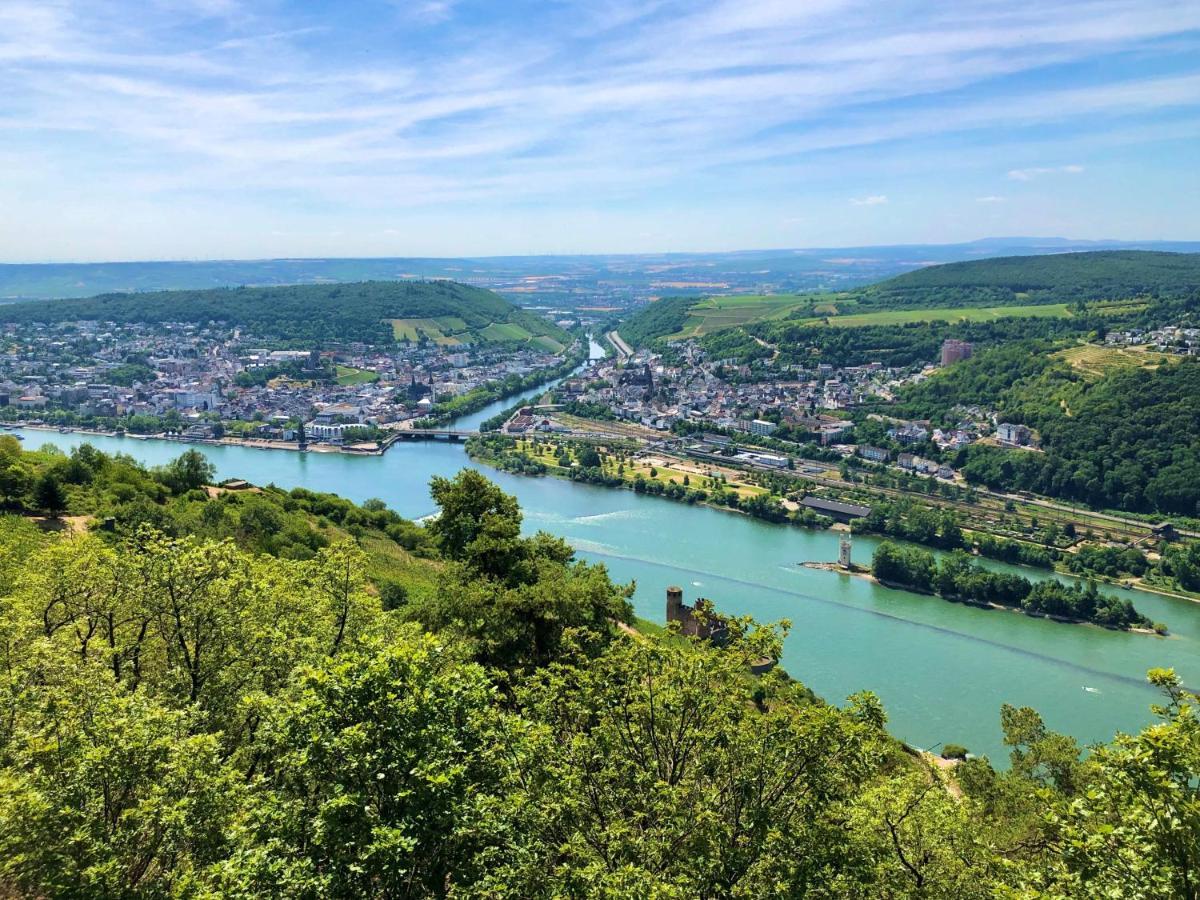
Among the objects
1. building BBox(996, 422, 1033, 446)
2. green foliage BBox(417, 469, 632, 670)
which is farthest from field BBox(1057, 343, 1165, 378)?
green foliage BBox(417, 469, 632, 670)

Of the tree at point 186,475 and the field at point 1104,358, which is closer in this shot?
the tree at point 186,475

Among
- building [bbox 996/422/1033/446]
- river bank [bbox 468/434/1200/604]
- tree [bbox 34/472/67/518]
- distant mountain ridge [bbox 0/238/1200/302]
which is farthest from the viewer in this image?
distant mountain ridge [bbox 0/238/1200/302]

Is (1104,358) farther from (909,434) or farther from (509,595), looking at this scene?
(509,595)

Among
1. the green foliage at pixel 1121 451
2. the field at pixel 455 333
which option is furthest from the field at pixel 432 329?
the green foliage at pixel 1121 451

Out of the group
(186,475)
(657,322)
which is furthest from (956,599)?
(657,322)

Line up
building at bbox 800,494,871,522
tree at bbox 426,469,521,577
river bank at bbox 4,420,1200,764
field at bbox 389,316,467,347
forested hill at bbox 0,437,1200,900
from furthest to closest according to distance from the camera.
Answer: field at bbox 389,316,467,347, building at bbox 800,494,871,522, river bank at bbox 4,420,1200,764, tree at bbox 426,469,521,577, forested hill at bbox 0,437,1200,900

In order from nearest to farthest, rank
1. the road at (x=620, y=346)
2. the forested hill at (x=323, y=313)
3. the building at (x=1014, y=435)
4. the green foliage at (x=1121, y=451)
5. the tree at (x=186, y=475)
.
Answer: the tree at (x=186, y=475), the green foliage at (x=1121, y=451), the building at (x=1014, y=435), the road at (x=620, y=346), the forested hill at (x=323, y=313)

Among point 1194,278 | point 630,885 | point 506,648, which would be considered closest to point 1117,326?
point 1194,278

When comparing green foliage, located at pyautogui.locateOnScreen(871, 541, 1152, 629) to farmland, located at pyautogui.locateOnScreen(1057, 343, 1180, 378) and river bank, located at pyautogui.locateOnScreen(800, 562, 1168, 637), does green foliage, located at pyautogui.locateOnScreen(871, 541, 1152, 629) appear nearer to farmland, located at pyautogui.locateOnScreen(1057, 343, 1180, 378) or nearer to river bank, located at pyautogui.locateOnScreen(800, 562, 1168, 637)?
river bank, located at pyautogui.locateOnScreen(800, 562, 1168, 637)

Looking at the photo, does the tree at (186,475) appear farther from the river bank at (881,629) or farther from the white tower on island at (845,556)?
the white tower on island at (845,556)
